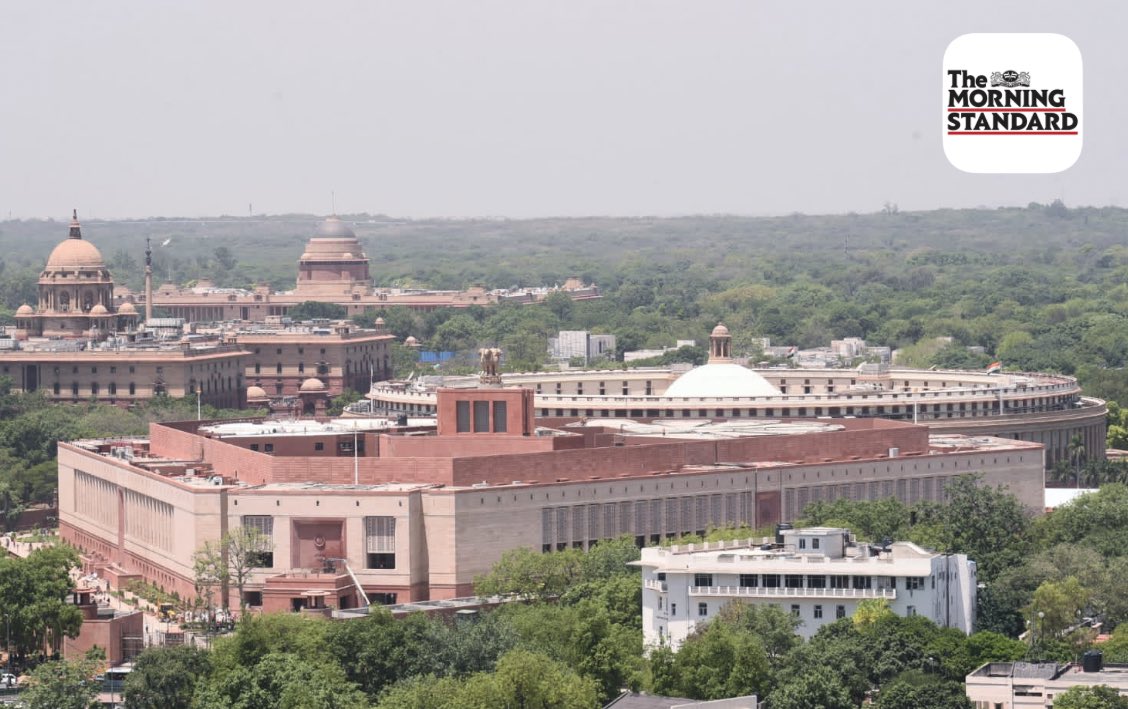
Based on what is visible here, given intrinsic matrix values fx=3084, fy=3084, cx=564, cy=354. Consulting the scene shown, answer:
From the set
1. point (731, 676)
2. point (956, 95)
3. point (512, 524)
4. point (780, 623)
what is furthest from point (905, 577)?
point (956, 95)

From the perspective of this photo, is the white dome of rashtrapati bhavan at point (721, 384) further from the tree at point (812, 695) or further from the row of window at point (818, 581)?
the tree at point (812, 695)

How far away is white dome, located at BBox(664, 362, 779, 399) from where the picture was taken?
162000mm

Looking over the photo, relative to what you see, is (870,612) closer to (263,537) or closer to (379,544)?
(379,544)

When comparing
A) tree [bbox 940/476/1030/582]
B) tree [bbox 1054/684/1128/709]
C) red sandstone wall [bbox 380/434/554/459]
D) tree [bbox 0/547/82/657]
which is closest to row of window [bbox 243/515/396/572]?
tree [bbox 0/547/82/657]

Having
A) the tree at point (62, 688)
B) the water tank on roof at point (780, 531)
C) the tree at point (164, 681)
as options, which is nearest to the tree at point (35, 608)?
the tree at point (62, 688)

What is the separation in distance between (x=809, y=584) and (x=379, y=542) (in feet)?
70.1

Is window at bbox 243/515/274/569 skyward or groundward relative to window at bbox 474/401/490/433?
groundward

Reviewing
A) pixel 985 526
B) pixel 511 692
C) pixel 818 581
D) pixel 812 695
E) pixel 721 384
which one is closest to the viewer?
pixel 511 692

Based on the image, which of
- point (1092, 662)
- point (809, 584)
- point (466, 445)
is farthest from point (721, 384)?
point (1092, 662)

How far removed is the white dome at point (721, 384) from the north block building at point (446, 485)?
673 inches

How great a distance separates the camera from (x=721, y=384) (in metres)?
162

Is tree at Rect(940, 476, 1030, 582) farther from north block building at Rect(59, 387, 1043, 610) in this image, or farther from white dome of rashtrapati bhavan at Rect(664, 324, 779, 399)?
white dome of rashtrapati bhavan at Rect(664, 324, 779, 399)

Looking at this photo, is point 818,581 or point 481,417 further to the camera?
point 481,417

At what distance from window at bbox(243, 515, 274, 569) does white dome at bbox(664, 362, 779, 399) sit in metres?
49.4
